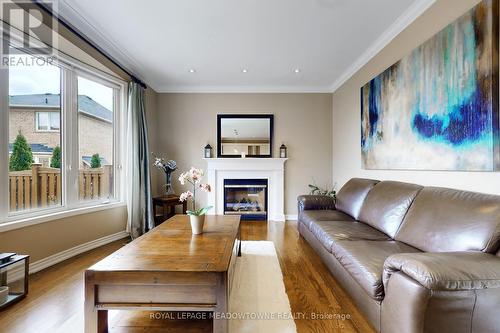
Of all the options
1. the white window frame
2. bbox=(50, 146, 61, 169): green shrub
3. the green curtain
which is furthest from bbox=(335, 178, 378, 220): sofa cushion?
bbox=(50, 146, 61, 169): green shrub

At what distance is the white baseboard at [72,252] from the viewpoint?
243 centimetres

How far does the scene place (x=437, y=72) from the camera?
208 cm

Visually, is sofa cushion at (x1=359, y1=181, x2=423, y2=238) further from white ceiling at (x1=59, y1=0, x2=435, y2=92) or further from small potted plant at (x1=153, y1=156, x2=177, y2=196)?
small potted plant at (x1=153, y1=156, x2=177, y2=196)

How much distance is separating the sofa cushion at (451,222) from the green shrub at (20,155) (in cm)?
373

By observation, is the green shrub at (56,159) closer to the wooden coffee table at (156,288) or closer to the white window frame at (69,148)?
the white window frame at (69,148)

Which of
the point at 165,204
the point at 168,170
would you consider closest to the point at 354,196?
the point at 165,204

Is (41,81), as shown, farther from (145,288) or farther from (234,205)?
(234,205)

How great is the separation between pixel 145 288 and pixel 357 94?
3.81m

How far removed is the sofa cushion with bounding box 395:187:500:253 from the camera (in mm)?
1410

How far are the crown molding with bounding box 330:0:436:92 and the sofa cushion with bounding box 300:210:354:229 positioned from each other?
7.36ft

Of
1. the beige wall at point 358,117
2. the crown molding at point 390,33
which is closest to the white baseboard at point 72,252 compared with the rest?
the beige wall at point 358,117

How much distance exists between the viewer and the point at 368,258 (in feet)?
5.42

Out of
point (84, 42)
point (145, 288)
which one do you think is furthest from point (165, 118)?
point (145, 288)
